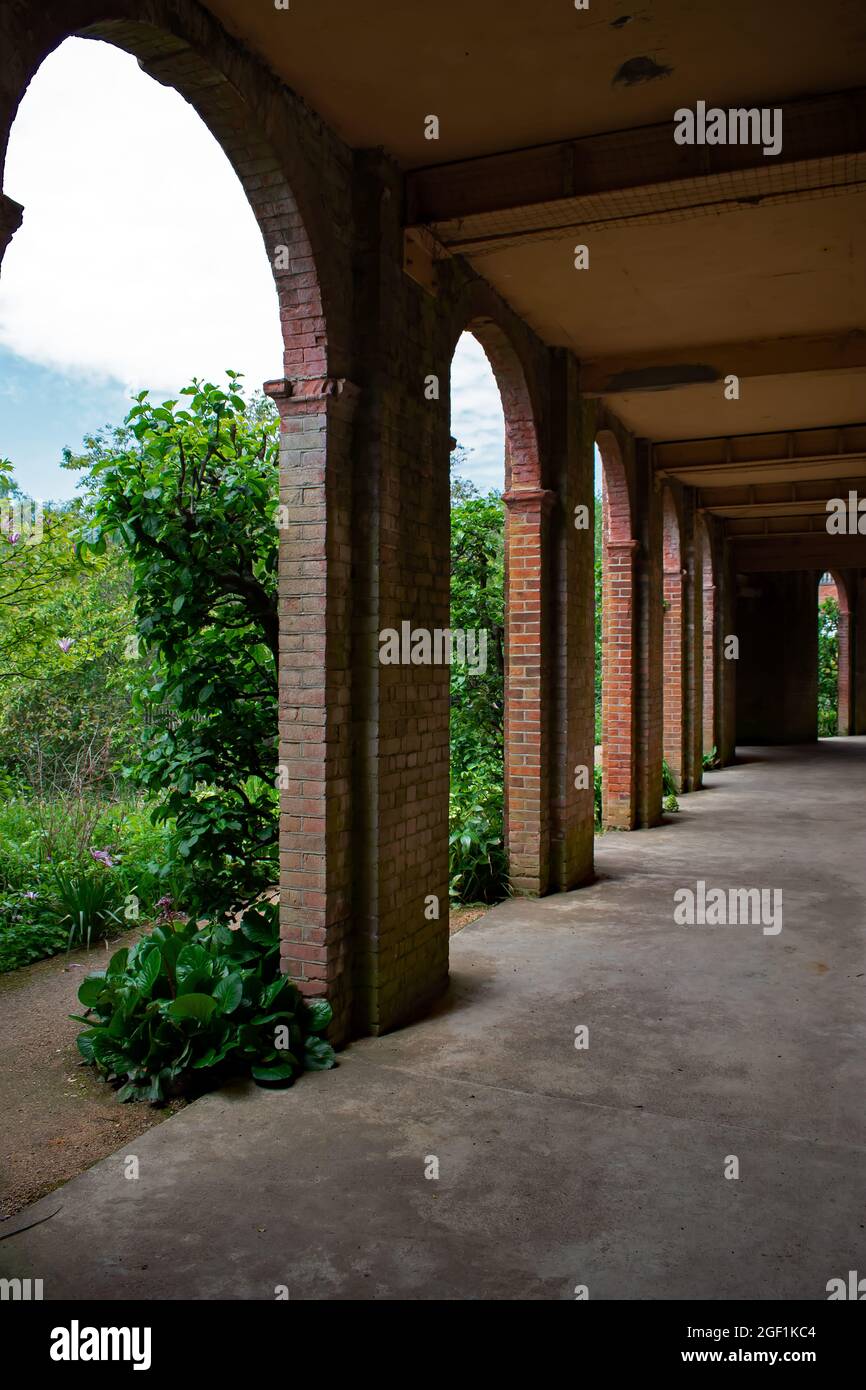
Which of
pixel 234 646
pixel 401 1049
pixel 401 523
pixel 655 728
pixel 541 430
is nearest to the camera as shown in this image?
pixel 401 1049

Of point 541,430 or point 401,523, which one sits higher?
point 541,430

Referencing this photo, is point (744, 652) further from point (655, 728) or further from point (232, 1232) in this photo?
point (232, 1232)

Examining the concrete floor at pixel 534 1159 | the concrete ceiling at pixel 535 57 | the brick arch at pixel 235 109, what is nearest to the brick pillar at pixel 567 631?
the concrete floor at pixel 534 1159

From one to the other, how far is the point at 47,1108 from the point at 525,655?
4.37 metres

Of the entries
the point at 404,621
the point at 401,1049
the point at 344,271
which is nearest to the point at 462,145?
the point at 344,271

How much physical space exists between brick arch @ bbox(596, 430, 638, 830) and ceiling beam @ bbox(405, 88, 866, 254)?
4994 mm

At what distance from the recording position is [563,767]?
7.23 metres

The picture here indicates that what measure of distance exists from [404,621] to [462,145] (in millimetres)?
2172

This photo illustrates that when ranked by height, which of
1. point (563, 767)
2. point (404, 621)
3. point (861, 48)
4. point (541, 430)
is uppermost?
point (861, 48)

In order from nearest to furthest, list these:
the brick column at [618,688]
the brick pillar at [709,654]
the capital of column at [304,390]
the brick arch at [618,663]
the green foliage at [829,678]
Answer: the capital of column at [304,390] < the brick arch at [618,663] < the brick column at [618,688] < the brick pillar at [709,654] < the green foliage at [829,678]

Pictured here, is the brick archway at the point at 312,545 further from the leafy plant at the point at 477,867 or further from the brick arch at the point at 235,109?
the leafy plant at the point at 477,867

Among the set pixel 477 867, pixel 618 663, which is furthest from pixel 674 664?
pixel 477 867

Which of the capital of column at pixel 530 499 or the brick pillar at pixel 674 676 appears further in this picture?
the brick pillar at pixel 674 676

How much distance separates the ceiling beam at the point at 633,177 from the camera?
3.96 m
